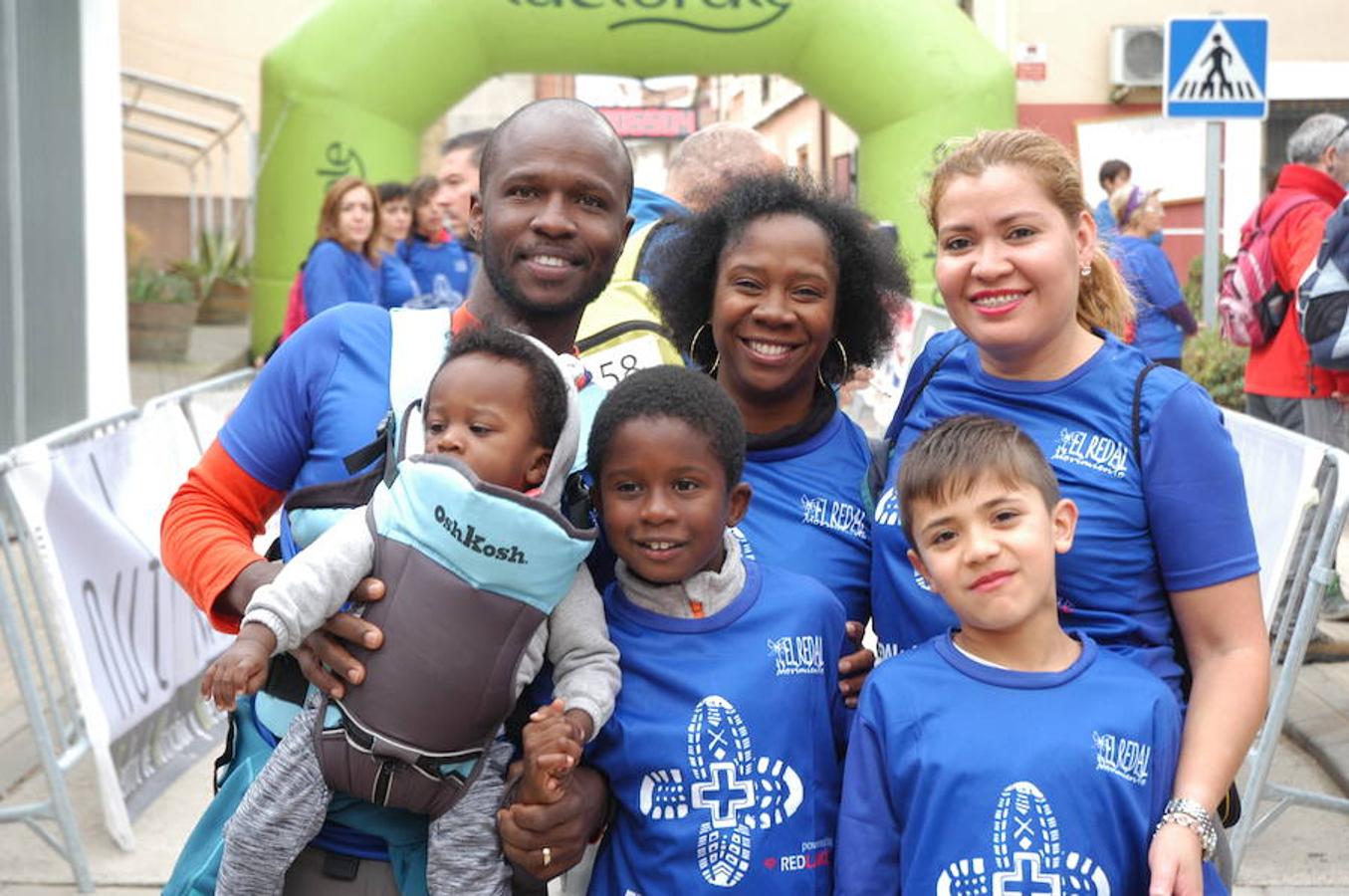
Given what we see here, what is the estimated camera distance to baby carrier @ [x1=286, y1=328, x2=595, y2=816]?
2186 mm

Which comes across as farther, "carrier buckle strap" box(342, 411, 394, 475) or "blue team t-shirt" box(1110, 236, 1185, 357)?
"blue team t-shirt" box(1110, 236, 1185, 357)

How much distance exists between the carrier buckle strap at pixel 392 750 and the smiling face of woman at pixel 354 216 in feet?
23.2

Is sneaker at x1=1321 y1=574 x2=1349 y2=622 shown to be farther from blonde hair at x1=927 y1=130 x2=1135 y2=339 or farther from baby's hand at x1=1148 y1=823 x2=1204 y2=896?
baby's hand at x1=1148 y1=823 x2=1204 y2=896

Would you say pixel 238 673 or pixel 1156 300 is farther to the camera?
pixel 1156 300

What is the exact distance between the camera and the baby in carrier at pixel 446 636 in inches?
86.0

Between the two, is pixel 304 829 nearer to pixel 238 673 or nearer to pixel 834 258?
pixel 238 673

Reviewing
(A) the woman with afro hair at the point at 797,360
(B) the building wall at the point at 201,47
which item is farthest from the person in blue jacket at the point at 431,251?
(B) the building wall at the point at 201,47

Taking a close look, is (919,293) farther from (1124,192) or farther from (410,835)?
(410,835)

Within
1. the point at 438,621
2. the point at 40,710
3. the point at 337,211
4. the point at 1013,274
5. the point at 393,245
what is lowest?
the point at 40,710

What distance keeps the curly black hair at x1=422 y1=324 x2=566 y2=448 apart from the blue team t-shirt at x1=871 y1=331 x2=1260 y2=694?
552mm

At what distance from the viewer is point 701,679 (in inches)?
91.4

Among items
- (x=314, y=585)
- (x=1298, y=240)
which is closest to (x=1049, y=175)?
(x=314, y=585)

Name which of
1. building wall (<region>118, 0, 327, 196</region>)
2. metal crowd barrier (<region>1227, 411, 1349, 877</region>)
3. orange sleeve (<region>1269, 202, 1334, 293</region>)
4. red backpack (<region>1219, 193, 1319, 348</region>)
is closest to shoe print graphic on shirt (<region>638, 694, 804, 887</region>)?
metal crowd barrier (<region>1227, 411, 1349, 877</region>)

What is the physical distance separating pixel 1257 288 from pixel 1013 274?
5.09 metres
